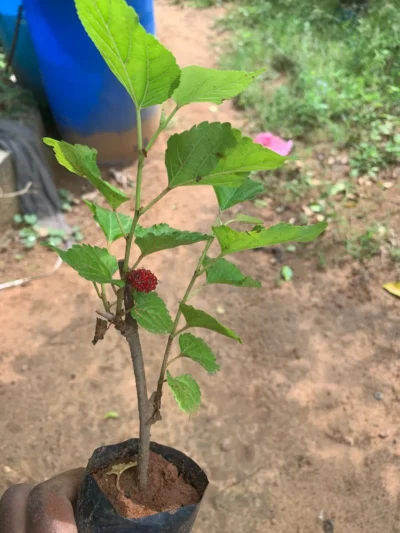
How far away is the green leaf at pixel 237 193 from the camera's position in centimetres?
101

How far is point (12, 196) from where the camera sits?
3.07m

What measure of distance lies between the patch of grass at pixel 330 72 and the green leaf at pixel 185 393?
275 cm

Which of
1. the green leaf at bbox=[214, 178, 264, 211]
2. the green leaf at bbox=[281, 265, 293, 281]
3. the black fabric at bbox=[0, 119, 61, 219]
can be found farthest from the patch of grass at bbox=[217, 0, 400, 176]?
the green leaf at bbox=[214, 178, 264, 211]

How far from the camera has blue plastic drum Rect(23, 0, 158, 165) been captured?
304cm

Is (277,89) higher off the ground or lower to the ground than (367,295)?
higher

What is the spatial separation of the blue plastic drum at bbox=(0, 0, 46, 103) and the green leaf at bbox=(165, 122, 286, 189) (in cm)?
325

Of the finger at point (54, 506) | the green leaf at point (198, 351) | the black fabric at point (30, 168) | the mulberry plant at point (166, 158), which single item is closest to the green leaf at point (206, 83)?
Answer: the mulberry plant at point (166, 158)

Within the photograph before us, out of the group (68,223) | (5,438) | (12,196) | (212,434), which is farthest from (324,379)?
(12,196)

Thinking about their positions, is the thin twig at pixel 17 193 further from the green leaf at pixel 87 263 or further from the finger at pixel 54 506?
the green leaf at pixel 87 263

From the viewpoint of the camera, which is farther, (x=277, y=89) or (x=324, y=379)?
(x=277, y=89)

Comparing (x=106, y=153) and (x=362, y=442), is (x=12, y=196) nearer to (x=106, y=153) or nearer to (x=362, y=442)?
(x=106, y=153)

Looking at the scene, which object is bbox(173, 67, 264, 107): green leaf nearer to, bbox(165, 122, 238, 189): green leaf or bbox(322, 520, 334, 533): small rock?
bbox(165, 122, 238, 189): green leaf

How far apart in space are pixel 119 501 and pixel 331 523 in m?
1.07

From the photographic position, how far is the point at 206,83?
761mm
